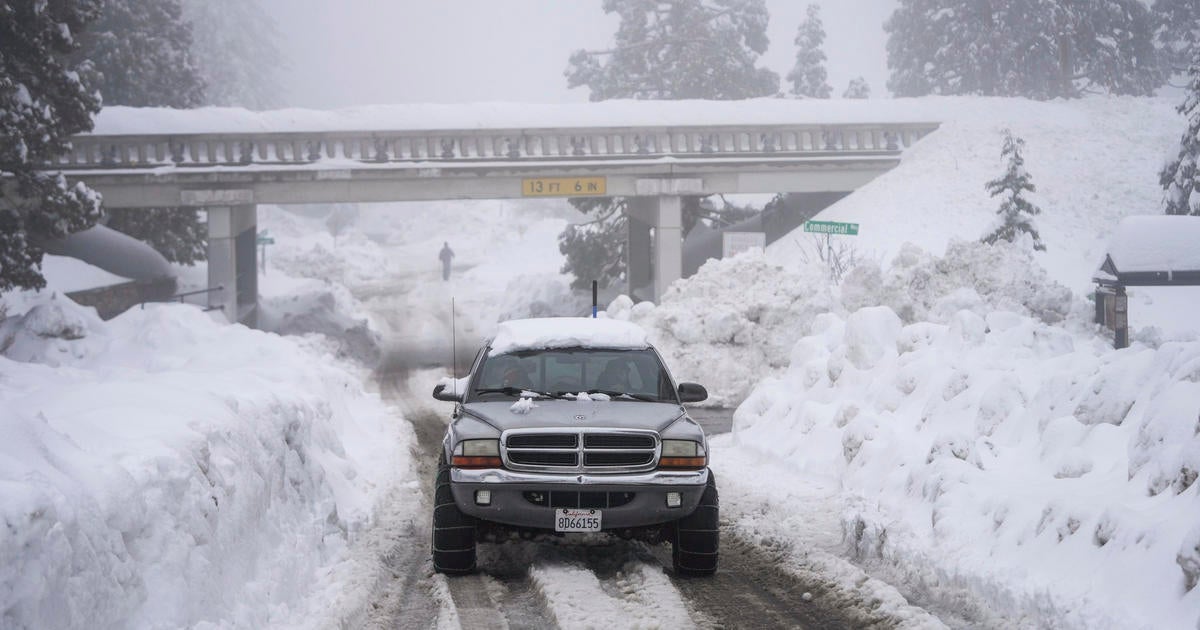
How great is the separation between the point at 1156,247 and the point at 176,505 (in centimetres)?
1962

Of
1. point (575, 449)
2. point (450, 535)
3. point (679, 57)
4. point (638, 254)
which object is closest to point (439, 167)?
point (638, 254)

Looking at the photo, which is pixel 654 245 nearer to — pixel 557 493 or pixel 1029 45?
pixel 557 493

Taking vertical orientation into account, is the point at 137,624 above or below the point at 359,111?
below

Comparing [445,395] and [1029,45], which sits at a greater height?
[1029,45]

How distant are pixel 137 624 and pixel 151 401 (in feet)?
10.6

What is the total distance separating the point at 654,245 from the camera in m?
37.5

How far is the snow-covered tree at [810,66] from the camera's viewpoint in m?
74.8

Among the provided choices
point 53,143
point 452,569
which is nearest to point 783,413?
point 452,569

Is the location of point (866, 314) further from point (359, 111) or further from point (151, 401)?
point (359, 111)

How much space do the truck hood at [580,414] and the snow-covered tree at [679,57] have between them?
54.0m

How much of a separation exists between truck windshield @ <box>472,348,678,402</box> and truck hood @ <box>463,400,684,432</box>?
26 cm

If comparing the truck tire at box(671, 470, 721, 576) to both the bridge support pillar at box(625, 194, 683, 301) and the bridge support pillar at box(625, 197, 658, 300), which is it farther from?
the bridge support pillar at box(625, 197, 658, 300)

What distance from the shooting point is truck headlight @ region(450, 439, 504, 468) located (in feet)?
26.7

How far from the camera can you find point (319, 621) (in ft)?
23.3
